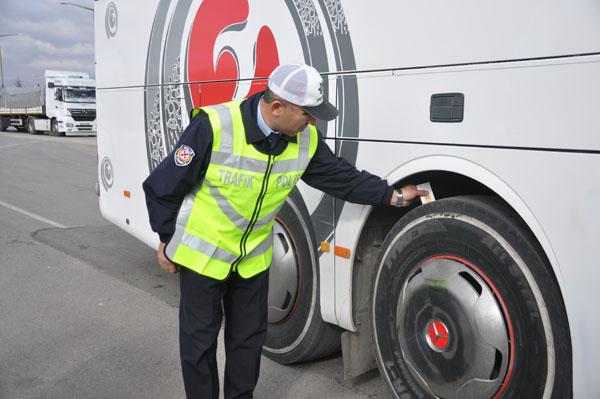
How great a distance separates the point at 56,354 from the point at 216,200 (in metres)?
2.16

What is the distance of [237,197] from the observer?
2.58m

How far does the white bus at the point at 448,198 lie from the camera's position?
204cm

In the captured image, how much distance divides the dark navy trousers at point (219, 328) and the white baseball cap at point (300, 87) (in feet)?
2.87

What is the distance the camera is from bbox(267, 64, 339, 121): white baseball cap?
8.02 ft

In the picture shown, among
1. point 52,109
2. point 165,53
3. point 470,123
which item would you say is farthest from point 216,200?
point 52,109

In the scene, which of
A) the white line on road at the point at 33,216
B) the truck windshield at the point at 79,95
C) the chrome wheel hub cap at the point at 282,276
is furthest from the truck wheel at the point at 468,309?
the truck windshield at the point at 79,95

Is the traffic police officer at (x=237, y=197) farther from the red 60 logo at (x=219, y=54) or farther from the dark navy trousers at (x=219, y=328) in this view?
the red 60 logo at (x=219, y=54)

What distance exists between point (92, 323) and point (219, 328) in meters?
2.16

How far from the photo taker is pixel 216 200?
8.52 feet

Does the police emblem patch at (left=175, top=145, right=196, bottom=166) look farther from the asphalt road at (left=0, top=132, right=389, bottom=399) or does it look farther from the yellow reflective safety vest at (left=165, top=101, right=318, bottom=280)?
the asphalt road at (left=0, top=132, right=389, bottom=399)

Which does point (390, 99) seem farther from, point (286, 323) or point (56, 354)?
point (56, 354)

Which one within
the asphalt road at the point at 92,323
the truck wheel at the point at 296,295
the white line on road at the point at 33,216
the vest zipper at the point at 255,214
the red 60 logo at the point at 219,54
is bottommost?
the asphalt road at the point at 92,323

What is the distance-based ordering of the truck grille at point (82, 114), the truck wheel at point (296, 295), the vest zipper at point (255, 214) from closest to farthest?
the vest zipper at point (255, 214)
the truck wheel at point (296, 295)
the truck grille at point (82, 114)

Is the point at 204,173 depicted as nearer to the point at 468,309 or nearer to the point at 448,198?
the point at 448,198
